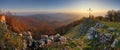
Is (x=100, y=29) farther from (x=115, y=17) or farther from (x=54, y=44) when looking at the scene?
(x=115, y=17)

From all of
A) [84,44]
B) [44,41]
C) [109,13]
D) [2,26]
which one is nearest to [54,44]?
[44,41]

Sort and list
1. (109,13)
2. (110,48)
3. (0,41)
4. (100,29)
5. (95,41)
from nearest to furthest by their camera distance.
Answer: (0,41), (110,48), (95,41), (100,29), (109,13)

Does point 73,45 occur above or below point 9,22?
below

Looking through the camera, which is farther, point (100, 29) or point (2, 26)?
point (100, 29)

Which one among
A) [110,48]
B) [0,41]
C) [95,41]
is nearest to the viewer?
[0,41]

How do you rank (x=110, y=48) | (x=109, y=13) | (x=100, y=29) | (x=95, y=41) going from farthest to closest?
(x=109, y=13)
(x=100, y=29)
(x=95, y=41)
(x=110, y=48)

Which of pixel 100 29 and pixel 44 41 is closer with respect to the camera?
pixel 44 41

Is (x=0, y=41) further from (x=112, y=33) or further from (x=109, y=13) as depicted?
(x=109, y=13)

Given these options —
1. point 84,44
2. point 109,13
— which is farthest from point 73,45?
point 109,13

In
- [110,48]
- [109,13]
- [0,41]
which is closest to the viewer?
[0,41]
